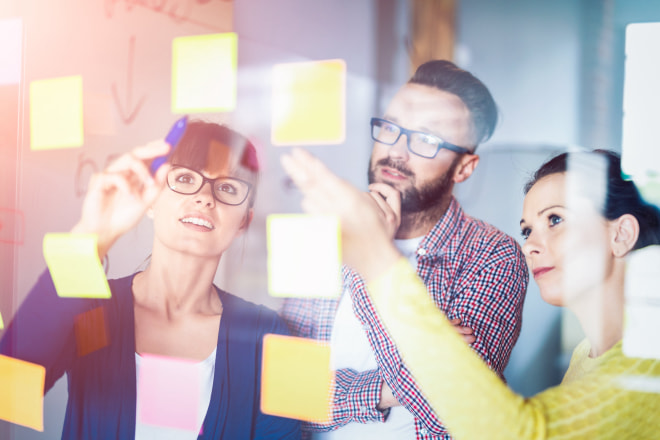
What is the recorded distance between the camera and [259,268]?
3.59 feet

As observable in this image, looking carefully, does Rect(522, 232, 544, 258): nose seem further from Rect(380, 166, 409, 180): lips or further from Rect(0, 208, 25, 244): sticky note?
Rect(0, 208, 25, 244): sticky note

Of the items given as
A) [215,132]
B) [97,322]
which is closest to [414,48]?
[215,132]

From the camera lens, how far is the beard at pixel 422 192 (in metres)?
0.94

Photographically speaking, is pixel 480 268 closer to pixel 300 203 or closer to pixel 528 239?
pixel 528 239

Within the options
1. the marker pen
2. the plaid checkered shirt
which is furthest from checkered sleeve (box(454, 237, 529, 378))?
the marker pen

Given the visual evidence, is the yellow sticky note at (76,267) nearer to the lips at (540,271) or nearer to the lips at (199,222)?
the lips at (199,222)

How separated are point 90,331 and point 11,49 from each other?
0.80 m

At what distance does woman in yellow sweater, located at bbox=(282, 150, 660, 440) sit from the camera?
816 millimetres

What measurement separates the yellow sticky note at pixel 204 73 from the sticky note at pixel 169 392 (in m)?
0.58

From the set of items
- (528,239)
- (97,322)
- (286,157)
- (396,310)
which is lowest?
(97,322)

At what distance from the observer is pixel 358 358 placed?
1005 mm

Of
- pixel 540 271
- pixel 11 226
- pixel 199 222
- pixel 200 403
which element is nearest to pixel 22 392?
pixel 11 226

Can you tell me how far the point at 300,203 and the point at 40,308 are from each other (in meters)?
0.77

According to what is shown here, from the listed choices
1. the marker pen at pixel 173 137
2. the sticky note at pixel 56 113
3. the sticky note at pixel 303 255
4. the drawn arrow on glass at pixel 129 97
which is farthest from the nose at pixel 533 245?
the sticky note at pixel 56 113
